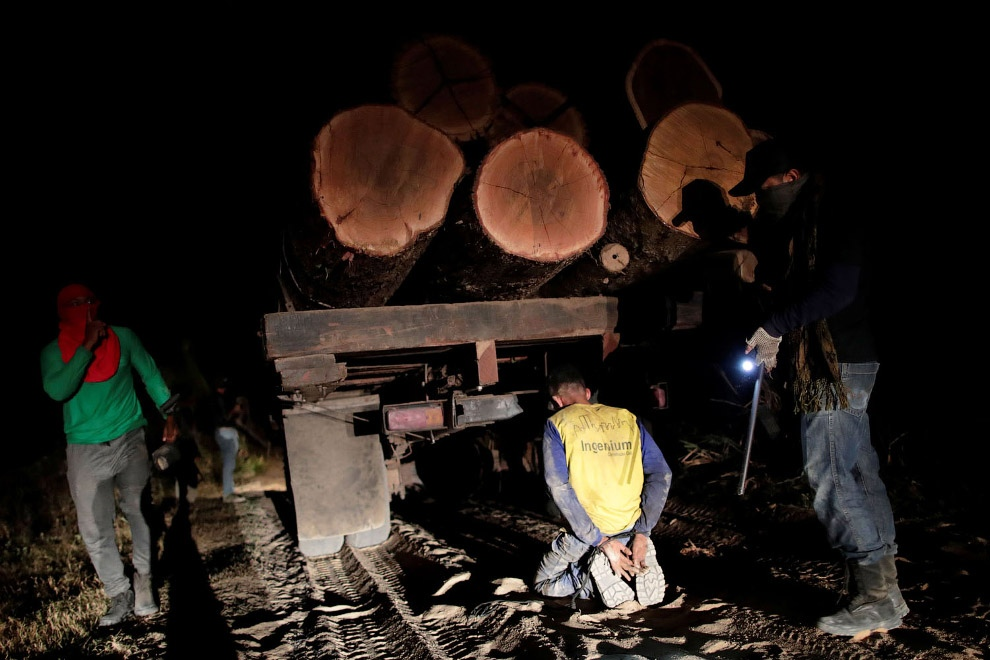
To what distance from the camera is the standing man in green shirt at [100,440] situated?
9.75 feet

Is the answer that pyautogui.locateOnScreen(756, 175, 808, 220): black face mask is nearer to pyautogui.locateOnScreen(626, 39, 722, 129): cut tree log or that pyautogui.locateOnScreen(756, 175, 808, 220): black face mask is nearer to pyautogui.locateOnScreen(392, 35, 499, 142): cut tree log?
pyautogui.locateOnScreen(626, 39, 722, 129): cut tree log

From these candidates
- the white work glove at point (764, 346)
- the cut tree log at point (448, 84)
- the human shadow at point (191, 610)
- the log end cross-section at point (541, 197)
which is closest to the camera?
the white work glove at point (764, 346)

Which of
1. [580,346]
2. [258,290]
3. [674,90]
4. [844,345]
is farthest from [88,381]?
[674,90]

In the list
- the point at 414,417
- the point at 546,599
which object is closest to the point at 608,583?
the point at 546,599

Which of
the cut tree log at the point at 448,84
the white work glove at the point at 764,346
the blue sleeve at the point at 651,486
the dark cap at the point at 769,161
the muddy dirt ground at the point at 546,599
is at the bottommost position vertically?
the muddy dirt ground at the point at 546,599

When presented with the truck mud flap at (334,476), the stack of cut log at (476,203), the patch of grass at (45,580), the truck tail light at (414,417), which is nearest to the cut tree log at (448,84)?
the stack of cut log at (476,203)

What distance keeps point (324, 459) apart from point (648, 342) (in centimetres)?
239

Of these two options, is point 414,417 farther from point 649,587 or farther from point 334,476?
point 649,587

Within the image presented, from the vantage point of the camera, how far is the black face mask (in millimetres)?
2408

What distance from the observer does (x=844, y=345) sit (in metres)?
2.39

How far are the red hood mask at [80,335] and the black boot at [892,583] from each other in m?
3.94

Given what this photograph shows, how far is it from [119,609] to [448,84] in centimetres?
360

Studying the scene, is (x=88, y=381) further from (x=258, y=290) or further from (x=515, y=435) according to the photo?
(x=515, y=435)

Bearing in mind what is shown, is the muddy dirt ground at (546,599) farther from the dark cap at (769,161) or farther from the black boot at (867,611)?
the dark cap at (769,161)
